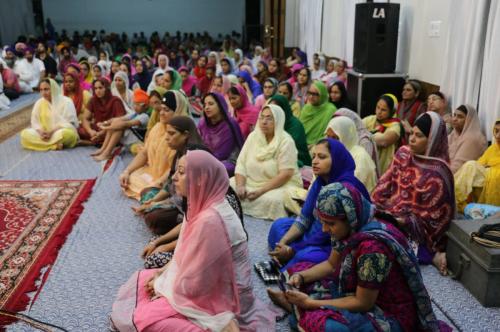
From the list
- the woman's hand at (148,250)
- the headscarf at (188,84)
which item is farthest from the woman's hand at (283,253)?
the headscarf at (188,84)

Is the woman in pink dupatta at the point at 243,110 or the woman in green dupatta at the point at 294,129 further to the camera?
the woman in pink dupatta at the point at 243,110

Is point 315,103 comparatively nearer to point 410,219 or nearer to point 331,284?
point 410,219

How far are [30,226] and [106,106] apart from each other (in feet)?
7.42

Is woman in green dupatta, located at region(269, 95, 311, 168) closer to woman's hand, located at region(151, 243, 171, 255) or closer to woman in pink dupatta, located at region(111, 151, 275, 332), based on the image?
woman's hand, located at region(151, 243, 171, 255)

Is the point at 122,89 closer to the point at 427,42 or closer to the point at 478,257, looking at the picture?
the point at 427,42

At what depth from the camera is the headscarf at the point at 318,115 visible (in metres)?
4.36

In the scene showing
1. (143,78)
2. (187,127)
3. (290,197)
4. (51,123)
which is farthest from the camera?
(143,78)

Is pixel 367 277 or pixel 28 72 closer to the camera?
pixel 367 277

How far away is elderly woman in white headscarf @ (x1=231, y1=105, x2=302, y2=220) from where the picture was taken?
3.15 m

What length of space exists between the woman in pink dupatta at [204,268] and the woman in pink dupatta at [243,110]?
2621 mm

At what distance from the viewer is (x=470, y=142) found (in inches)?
128

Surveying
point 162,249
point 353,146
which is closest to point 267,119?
point 353,146

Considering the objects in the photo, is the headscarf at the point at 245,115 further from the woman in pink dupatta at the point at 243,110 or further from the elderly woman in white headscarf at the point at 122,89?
the elderly woman in white headscarf at the point at 122,89

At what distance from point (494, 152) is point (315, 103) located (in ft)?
5.74
